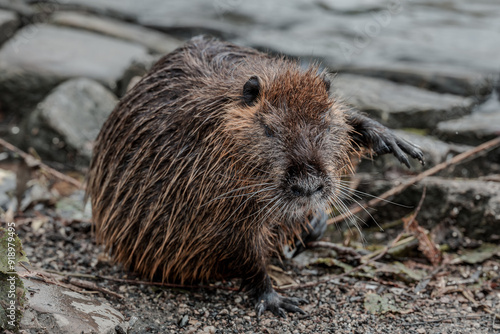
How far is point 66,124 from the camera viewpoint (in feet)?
21.5

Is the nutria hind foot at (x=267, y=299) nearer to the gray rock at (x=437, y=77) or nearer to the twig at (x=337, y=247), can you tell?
the twig at (x=337, y=247)

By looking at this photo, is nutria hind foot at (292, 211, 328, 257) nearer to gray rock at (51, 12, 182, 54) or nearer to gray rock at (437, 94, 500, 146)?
gray rock at (437, 94, 500, 146)

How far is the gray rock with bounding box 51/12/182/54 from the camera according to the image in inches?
359

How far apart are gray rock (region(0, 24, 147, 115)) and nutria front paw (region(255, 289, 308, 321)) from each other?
189 inches

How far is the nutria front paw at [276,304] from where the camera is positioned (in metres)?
3.58

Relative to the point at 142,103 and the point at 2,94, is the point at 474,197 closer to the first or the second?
the point at 142,103

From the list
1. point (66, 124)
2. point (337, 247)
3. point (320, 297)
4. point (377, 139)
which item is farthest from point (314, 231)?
point (66, 124)

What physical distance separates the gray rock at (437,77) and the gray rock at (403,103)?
0.42m

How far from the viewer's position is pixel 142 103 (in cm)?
396

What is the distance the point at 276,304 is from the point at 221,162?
97 centimetres

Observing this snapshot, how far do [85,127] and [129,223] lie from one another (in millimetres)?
3197

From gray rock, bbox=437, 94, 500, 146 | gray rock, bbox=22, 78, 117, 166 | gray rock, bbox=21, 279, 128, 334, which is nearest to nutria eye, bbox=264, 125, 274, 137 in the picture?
gray rock, bbox=21, 279, 128, 334

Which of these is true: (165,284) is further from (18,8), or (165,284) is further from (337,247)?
(18,8)

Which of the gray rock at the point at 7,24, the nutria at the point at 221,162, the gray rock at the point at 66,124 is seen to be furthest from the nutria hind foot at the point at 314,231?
the gray rock at the point at 7,24
